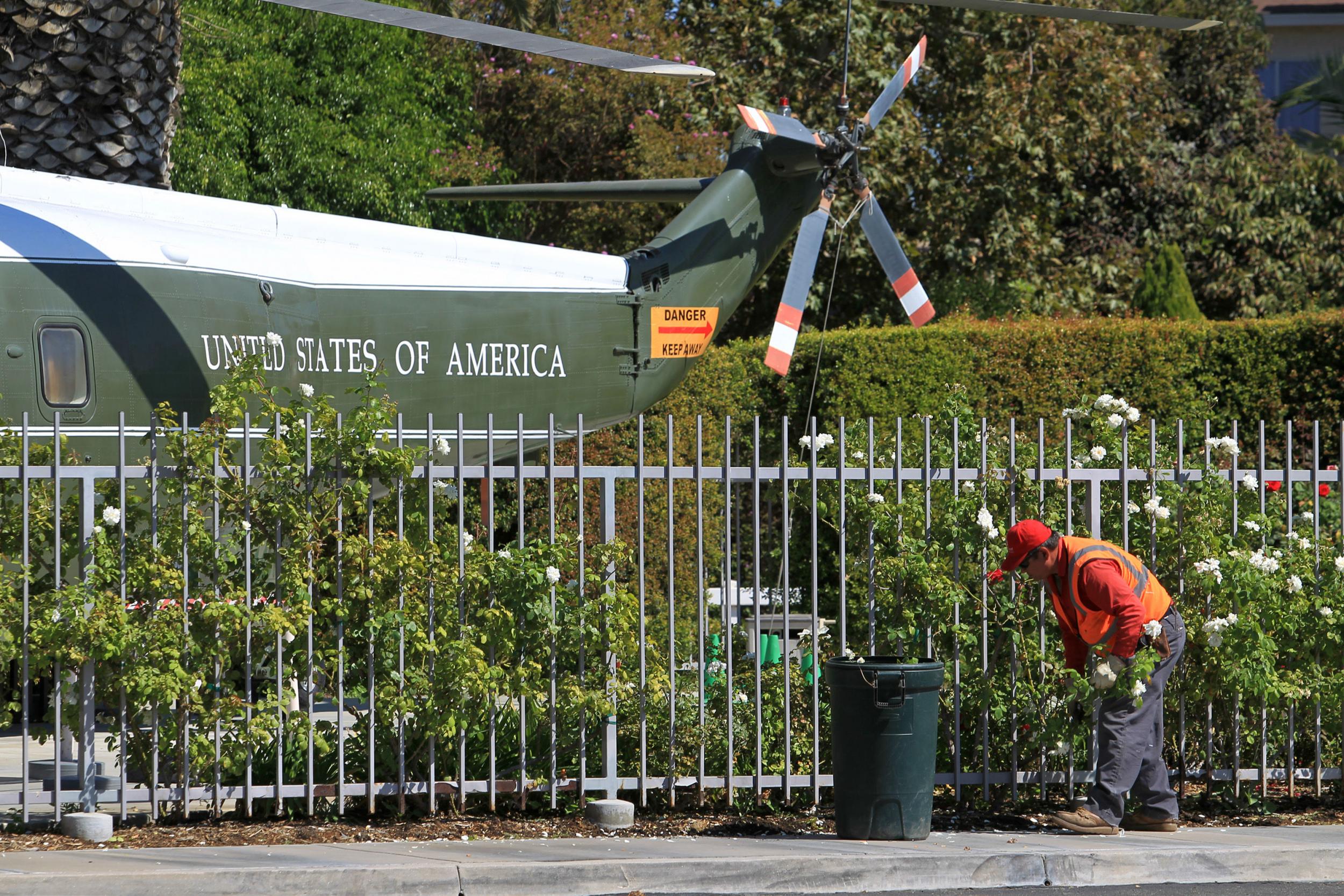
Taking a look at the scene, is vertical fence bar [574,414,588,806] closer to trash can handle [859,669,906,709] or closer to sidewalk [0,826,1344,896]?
sidewalk [0,826,1344,896]

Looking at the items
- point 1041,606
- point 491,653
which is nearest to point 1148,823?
point 1041,606

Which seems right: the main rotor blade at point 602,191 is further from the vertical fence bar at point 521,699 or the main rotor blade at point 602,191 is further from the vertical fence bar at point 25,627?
the vertical fence bar at point 25,627

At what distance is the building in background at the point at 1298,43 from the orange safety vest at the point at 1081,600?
30.9 m

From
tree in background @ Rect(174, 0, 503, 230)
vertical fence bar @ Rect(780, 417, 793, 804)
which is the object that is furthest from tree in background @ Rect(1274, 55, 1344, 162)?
vertical fence bar @ Rect(780, 417, 793, 804)

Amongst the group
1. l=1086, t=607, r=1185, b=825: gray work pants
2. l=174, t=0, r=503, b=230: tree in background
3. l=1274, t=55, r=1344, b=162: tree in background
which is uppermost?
l=1274, t=55, r=1344, b=162: tree in background

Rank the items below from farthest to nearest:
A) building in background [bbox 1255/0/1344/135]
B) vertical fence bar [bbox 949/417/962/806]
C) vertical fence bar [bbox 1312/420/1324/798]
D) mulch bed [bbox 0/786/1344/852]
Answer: building in background [bbox 1255/0/1344/135], vertical fence bar [bbox 1312/420/1324/798], vertical fence bar [bbox 949/417/962/806], mulch bed [bbox 0/786/1344/852]

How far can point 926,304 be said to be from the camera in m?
12.4

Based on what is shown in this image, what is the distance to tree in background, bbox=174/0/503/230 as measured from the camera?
65.6ft

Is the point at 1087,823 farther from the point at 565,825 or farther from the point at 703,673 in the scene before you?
the point at 565,825

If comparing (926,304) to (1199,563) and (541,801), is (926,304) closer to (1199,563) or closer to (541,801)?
(1199,563)

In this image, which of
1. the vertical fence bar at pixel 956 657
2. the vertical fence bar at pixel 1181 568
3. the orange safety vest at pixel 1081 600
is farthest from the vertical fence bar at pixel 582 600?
the vertical fence bar at pixel 1181 568

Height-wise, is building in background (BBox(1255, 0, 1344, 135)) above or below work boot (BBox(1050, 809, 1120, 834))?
above

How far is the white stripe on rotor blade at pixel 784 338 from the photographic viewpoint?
11.5 metres

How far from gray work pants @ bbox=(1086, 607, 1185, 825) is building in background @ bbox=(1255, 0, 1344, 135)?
30.9 m
